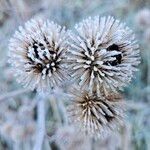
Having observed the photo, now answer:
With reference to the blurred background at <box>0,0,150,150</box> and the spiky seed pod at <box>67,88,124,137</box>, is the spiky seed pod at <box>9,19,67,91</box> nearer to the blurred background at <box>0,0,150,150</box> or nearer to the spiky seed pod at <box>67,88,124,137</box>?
the spiky seed pod at <box>67,88,124,137</box>

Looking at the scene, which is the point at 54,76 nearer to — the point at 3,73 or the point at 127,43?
the point at 127,43

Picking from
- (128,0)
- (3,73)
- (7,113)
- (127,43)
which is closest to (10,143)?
(7,113)

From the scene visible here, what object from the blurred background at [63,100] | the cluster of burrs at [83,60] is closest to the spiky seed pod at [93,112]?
the cluster of burrs at [83,60]

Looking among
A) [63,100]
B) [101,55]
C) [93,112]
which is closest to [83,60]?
[101,55]

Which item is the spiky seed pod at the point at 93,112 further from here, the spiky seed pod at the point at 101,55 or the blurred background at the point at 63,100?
the blurred background at the point at 63,100

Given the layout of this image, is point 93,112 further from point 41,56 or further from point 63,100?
point 63,100

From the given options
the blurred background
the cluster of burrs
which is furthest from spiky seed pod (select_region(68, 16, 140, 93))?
the blurred background
